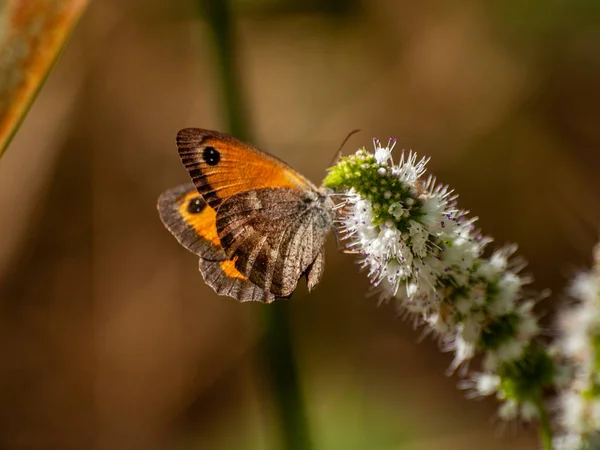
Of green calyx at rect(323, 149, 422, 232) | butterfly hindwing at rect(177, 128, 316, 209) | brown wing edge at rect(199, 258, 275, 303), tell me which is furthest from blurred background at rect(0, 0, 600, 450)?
green calyx at rect(323, 149, 422, 232)

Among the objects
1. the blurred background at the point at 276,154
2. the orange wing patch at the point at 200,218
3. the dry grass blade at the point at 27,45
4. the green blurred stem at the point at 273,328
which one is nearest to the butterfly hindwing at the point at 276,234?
the orange wing patch at the point at 200,218

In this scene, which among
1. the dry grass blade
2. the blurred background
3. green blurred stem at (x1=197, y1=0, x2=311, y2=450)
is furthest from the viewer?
the blurred background

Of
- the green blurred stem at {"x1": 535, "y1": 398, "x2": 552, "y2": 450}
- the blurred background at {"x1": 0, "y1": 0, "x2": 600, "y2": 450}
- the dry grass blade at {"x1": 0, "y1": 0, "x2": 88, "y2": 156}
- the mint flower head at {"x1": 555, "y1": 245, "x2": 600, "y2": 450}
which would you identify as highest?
the blurred background at {"x1": 0, "y1": 0, "x2": 600, "y2": 450}

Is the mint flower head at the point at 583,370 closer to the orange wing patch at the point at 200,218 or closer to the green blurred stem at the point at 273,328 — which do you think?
the orange wing patch at the point at 200,218

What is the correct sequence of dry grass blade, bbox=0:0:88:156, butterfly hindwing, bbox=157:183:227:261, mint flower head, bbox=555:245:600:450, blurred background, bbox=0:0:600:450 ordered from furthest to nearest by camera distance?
blurred background, bbox=0:0:600:450 → butterfly hindwing, bbox=157:183:227:261 → mint flower head, bbox=555:245:600:450 → dry grass blade, bbox=0:0:88:156

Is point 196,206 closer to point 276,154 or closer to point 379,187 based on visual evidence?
point 379,187

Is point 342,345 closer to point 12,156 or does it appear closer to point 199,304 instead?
point 199,304

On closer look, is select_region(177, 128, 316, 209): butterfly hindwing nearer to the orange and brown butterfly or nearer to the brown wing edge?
the orange and brown butterfly

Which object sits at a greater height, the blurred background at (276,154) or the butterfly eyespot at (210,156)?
the blurred background at (276,154)

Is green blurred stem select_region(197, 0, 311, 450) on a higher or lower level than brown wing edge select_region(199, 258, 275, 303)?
higher
